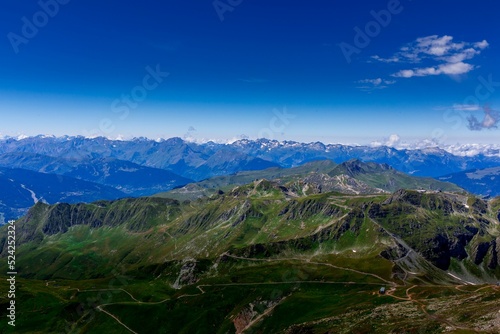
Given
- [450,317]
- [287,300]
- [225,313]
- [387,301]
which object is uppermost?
[450,317]

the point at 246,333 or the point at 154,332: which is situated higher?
the point at 246,333

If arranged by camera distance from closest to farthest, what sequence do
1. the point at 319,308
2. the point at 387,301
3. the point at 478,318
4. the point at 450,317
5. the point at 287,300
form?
the point at 478,318 < the point at 450,317 < the point at 387,301 < the point at 319,308 < the point at 287,300

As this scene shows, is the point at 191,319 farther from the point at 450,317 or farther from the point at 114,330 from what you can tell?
the point at 450,317

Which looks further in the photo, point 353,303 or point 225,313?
point 225,313

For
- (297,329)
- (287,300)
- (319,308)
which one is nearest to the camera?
(297,329)

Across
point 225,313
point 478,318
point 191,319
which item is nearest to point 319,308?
point 225,313

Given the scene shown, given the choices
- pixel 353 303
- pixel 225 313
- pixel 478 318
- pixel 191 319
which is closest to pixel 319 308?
pixel 353 303

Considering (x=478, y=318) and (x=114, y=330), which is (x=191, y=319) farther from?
(x=478, y=318)

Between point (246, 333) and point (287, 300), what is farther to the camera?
point (287, 300)

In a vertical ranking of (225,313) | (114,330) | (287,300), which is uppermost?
(287,300)
